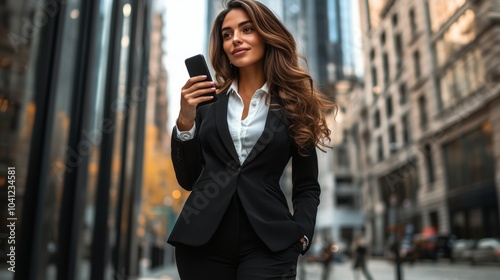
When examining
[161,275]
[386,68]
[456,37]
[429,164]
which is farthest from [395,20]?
[161,275]

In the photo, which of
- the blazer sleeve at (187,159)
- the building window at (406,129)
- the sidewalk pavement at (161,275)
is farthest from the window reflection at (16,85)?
the sidewalk pavement at (161,275)

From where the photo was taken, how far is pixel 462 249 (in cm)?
543

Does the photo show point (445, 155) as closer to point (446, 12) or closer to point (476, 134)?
point (476, 134)

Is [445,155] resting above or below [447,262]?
above

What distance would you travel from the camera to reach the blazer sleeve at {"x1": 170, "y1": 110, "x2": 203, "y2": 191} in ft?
5.02

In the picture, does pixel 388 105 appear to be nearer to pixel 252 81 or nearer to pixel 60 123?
pixel 60 123

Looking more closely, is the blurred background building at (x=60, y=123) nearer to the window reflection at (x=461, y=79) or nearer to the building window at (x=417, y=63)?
the building window at (x=417, y=63)

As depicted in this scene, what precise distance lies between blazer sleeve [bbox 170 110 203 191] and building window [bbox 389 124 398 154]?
5.14m

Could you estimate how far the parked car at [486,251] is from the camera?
15.9 feet

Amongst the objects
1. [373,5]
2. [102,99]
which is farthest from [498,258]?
[102,99]

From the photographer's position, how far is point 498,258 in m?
4.77

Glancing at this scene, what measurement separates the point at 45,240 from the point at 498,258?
4.83 meters

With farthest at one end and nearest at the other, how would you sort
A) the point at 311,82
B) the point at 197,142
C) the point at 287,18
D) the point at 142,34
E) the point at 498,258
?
1. the point at 287,18
2. the point at 142,34
3. the point at 498,258
4. the point at 311,82
5. the point at 197,142

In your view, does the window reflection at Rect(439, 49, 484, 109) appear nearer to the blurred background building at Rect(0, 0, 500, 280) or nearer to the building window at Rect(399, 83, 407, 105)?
the blurred background building at Rect(0, 0, 500, 280)
